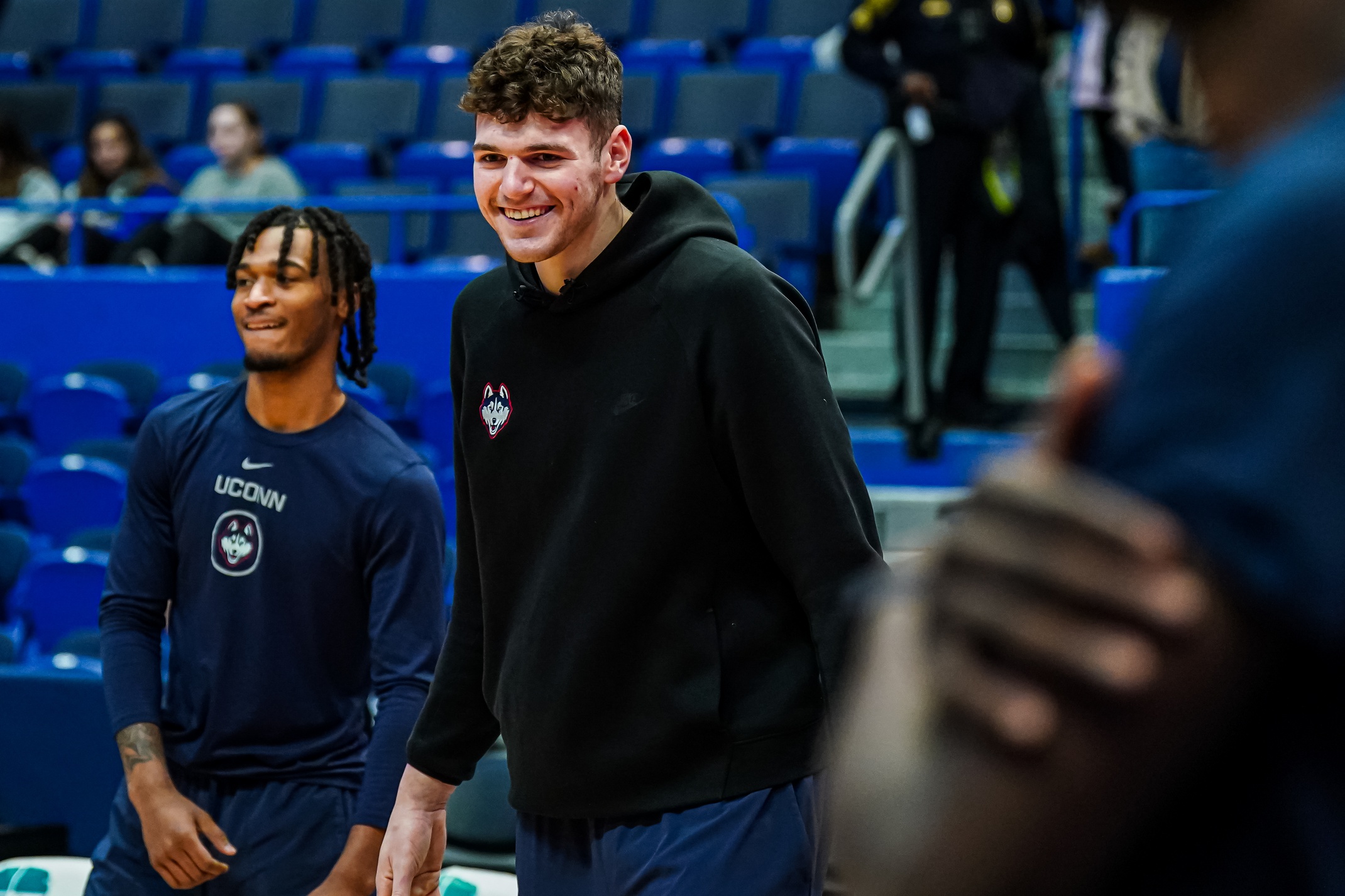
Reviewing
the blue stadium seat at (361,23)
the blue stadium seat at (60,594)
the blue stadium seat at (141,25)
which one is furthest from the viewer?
the blue stadium seat at (141,25)

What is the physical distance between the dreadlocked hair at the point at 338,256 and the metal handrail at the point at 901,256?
327cm

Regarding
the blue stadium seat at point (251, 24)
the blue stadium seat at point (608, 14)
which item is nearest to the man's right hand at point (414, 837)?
the blue stadium seat at point (608, 14)

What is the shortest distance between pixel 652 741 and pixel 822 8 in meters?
8.36

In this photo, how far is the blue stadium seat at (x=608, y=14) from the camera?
34.2 ft

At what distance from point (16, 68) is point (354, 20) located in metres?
2.48

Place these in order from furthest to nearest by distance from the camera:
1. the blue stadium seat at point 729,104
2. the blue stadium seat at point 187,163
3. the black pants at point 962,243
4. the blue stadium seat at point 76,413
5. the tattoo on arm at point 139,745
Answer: the blue stadium seat at point 187,163
the blue stadium seat at point 729,104
the blue stadium seat at point 76,413
the black pants at point 962,243
the tattoo on arm at point 139,745

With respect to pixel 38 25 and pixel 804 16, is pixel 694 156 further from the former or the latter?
pixel 38 25

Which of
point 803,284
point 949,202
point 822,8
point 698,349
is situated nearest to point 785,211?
point 803,284

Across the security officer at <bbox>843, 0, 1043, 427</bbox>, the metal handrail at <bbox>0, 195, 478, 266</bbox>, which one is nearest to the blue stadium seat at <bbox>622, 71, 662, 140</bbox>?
the metal handrail at <bbox>0, 195, 478, 266</bbox>

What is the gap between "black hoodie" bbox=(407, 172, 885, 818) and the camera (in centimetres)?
Result: 216

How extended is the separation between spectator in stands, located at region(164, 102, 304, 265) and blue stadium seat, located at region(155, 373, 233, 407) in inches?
29.1

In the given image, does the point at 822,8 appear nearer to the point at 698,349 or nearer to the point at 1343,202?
the point at 698,349

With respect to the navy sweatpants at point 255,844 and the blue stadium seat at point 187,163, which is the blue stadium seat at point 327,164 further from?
the navy sweatpants at point 255,844

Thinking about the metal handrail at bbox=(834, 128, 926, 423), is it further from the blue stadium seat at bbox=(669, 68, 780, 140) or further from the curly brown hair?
the curly brown hair
